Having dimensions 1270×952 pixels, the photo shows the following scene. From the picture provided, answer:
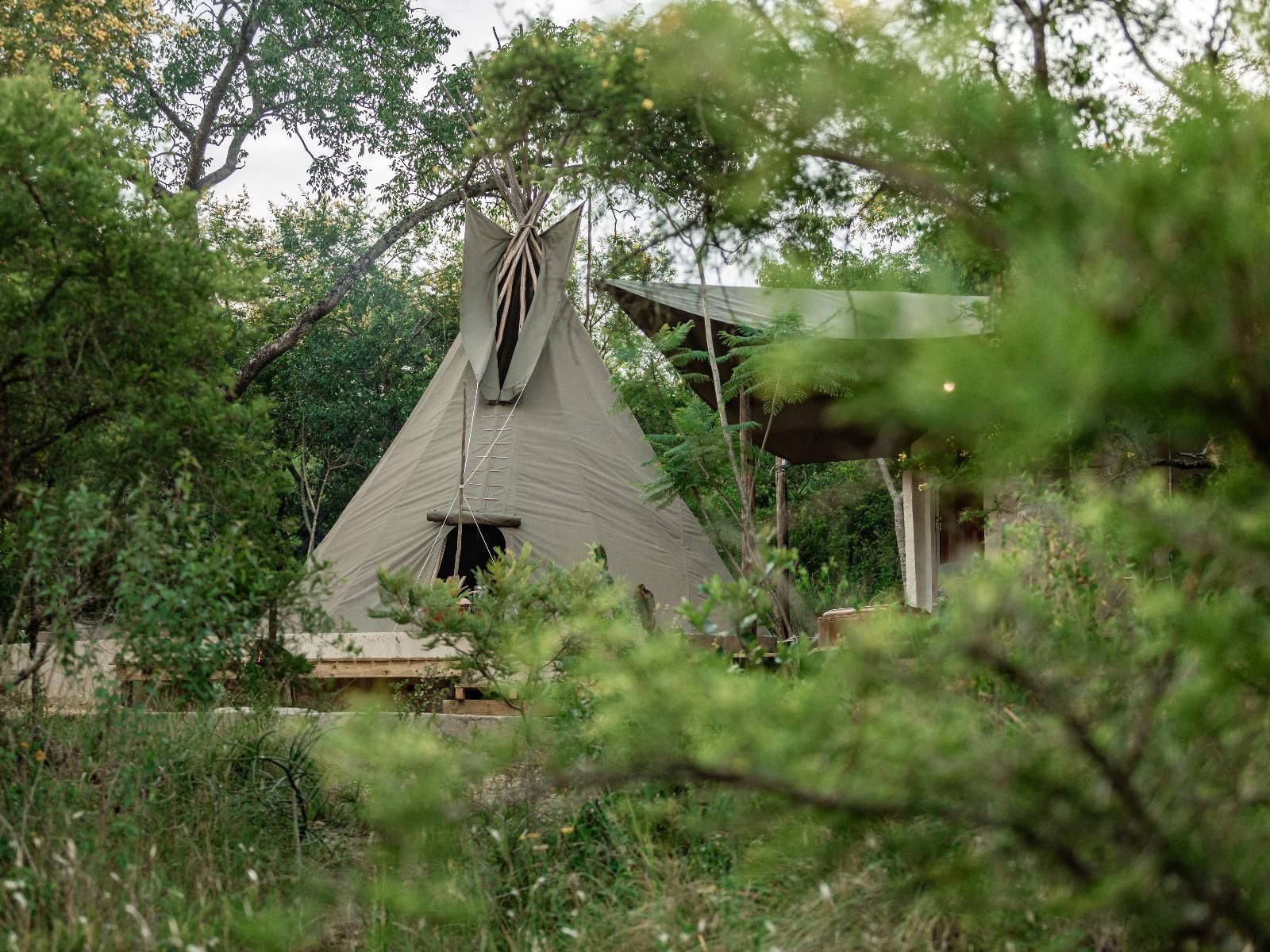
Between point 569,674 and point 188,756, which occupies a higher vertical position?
point 569,674

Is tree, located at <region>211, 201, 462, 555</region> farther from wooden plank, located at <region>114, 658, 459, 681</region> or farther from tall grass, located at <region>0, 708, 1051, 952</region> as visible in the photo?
tall grass, located at <region>0, 708, 1051, 952</region>

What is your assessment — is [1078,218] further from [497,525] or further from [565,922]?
[497,525]

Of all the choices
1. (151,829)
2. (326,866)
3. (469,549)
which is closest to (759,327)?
(469,549)

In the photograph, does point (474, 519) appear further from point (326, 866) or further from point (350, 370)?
point (350, 370)

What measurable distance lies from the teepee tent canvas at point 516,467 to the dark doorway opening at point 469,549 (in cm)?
2

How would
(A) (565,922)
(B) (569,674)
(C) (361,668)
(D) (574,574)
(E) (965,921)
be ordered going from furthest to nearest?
(C) (361,668)
(D) (574,574)
(B) (569,674)
(A) (565,922)
(E) (965,921)

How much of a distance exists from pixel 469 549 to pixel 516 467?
0.87 metres

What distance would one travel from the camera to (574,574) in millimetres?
4219

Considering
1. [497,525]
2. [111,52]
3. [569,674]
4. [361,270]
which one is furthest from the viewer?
[361,270]

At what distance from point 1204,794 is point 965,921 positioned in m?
0.50

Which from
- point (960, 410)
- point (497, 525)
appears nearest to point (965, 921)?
point (960, 410)

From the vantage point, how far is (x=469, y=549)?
8961 mm

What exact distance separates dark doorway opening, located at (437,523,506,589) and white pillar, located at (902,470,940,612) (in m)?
3.32

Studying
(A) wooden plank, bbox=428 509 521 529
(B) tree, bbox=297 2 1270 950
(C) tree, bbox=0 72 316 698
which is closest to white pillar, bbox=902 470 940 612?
(A) wooden plank, bbox=428 509 521 529
